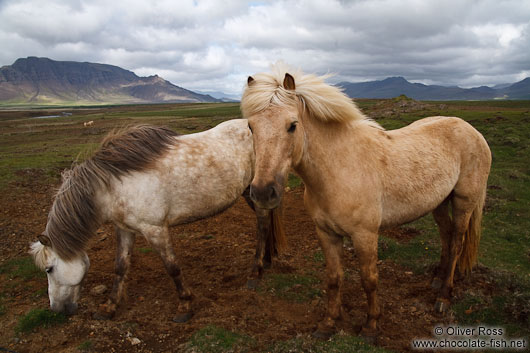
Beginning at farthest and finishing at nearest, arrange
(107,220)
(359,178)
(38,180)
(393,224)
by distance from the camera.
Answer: (38,180) < (107,220) < (393,224) < (359,178)

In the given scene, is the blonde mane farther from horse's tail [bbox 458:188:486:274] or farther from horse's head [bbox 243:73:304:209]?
horse's tail [bbox 458:188:486:274]

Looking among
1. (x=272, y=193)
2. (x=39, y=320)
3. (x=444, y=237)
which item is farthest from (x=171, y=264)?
(x=444, y=237)

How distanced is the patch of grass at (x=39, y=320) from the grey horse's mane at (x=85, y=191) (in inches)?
36.2

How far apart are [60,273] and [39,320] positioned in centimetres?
77

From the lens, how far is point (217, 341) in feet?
12.5

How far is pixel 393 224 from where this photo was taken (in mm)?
3887

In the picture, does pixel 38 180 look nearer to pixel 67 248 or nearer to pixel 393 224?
pixel 67 248

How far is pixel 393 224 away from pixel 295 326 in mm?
1932

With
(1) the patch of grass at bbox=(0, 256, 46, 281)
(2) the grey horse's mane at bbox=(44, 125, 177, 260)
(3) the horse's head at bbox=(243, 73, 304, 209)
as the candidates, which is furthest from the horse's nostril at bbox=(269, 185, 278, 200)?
(1) the patch of grass at bbox=(0, 256, 46, 281)

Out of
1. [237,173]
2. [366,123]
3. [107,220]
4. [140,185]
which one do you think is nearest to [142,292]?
[107,220]

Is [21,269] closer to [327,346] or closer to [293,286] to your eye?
[293,286]

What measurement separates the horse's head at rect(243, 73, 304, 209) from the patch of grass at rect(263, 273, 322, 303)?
2.83 m

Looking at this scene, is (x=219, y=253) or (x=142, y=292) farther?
(x=219, y=253)

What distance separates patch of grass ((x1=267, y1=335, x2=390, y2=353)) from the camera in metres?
3.52
